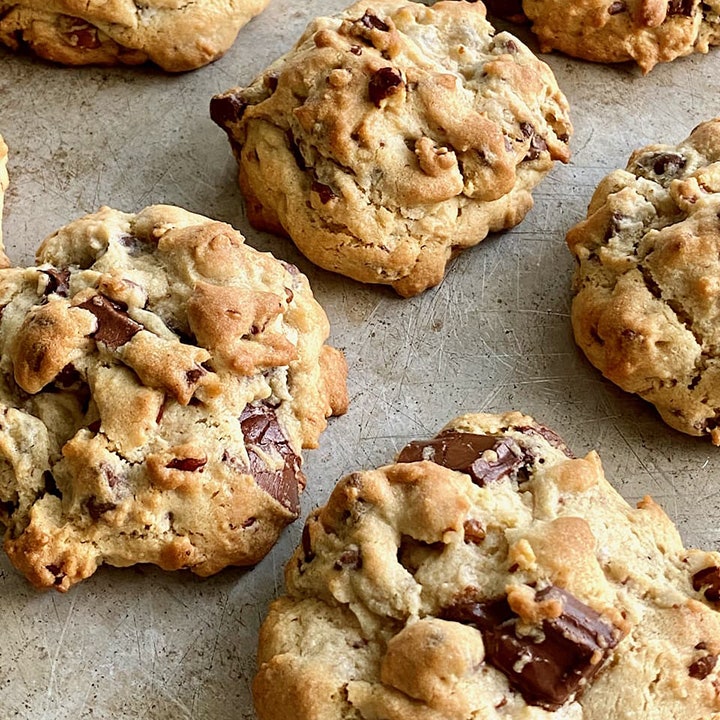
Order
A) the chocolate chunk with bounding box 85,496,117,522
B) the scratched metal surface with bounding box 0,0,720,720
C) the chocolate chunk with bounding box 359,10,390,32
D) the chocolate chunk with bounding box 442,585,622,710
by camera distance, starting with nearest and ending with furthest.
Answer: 1. the chocolate chunk with bounding box 442,585,622,710
2. the chocolate chunk with bounding box 85,496,117,522
3. the scratched metal surface with bounding box 0,0,720,720
4. the chocolate chunk with bounding box 359,10,390,32

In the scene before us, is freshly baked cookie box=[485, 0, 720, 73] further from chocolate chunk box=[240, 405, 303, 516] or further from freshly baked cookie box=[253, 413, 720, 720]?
chocolate chunk box=[240, 405, 303, 516]

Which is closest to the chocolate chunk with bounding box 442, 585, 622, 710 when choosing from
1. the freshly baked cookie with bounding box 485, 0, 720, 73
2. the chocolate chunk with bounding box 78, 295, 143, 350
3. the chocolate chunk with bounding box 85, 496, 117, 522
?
the chocolate chunk with bounding box 85, 496, 117, 522

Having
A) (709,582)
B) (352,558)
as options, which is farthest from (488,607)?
(709,582)

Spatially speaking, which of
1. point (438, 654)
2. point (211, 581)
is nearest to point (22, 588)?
point (211, 581)

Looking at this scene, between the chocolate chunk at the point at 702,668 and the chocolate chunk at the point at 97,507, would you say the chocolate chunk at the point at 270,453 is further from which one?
the chocolate chunk at the point at 702,668

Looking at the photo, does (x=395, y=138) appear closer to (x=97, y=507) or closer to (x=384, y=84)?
(x=384, y=84)
